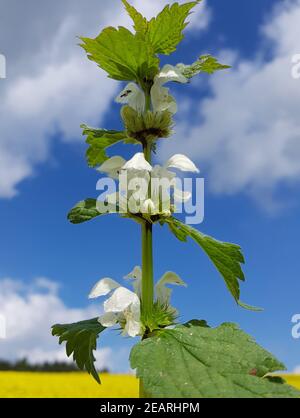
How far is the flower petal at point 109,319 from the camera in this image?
7.06 feet

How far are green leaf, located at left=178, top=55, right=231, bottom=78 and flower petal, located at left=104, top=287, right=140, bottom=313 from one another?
1.03m

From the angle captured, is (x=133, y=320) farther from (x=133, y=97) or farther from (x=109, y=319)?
(x=133, y=97)

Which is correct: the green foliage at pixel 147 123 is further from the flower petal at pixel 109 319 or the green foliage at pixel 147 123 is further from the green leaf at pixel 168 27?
the flower petal at pixel 109 319

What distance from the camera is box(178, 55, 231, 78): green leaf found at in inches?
93.7

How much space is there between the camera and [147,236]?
2191mm

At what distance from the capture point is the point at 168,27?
2.27 metres

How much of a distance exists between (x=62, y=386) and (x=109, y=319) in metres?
8.35

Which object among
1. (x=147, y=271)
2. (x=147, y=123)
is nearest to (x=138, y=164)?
(x=147, y=123)

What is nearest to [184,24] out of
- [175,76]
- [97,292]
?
[175,76]

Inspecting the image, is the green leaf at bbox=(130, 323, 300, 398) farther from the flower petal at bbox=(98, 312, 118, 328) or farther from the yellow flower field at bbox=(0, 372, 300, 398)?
the yellow flower field at bbox=(0, 372, 300, 398)

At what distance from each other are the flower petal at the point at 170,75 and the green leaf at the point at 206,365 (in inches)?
42.5

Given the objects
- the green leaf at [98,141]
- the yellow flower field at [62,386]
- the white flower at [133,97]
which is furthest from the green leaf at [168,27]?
the yellow flower field at [62,386]

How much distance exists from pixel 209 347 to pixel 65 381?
31.3 feet

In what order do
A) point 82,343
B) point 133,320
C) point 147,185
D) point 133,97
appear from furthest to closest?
point 82,343 → point 133,97 → point 147,185 → point 133,320
